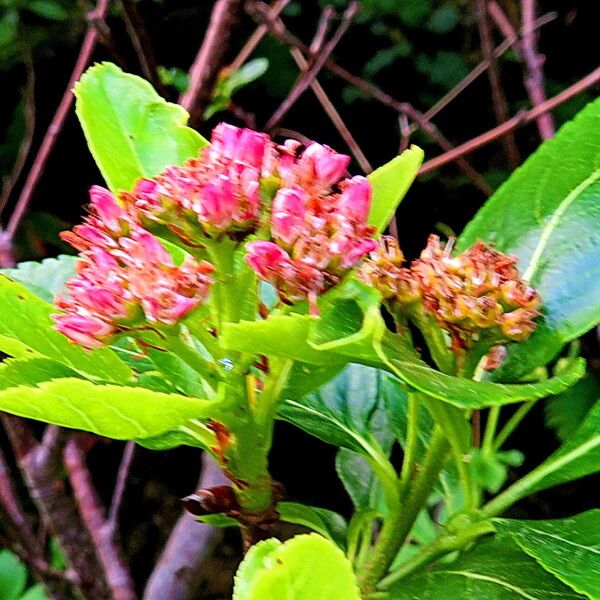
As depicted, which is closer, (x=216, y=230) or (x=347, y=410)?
(x=216, y=230)

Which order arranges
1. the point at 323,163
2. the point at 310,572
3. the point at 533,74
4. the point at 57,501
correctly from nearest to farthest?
the point at 310,572 → the point at 323,163 → the point at 57,501 → the point at 533,74

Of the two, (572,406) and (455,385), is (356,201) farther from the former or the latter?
(572,406)

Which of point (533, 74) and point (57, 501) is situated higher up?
point (533, 74)

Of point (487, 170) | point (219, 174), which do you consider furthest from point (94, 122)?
point (487, 170)

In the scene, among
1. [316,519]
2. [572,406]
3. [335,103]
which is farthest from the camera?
[335,103]

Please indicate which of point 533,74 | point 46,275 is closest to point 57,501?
point 46,275

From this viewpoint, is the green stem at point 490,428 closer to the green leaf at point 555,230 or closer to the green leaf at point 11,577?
the green leaf at point 555,230

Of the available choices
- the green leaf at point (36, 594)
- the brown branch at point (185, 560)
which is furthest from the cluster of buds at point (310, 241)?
the green leaf at point (36, 594)
